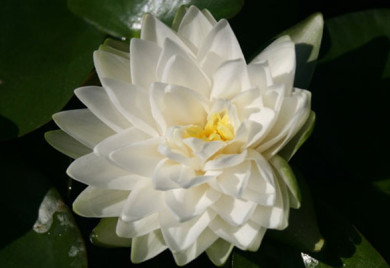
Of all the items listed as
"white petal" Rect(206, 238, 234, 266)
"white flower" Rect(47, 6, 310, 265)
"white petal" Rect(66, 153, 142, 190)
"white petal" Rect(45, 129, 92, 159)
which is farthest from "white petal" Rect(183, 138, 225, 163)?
"white petal" Rect(45, 129, 92, 159)

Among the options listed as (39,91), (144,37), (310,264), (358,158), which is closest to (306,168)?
(358,158)

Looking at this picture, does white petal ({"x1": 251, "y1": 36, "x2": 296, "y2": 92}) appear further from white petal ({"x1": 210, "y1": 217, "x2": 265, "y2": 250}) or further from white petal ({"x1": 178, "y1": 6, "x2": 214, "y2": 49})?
white petal ({"x1": 210, "y1": 217, "x2": 265, "y2": 250})

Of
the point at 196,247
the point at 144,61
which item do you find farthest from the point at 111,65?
the point at 196,247

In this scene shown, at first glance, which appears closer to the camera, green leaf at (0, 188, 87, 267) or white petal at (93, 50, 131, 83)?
white petal at (93, 50, 131, 83)

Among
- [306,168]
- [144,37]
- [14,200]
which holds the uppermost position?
[144,37]

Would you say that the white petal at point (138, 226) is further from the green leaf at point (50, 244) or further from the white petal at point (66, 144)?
the green leaf at point (50, 244)

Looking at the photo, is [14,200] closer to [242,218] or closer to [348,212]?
[242,218]

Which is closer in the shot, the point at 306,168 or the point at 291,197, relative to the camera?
the point at 291,197
